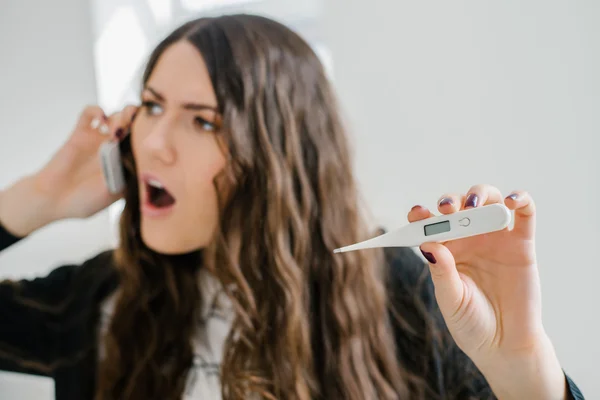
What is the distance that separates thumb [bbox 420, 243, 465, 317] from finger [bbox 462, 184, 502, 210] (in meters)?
0.05

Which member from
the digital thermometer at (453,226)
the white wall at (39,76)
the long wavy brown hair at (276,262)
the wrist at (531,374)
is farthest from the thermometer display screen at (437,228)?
the white wall at (39,76)

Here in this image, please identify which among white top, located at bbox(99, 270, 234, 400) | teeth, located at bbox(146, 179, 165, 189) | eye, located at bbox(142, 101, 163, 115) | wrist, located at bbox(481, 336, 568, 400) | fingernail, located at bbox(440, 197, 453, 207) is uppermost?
eye, located at bbox(142, 101, 163, 115)

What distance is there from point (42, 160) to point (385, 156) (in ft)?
2.02

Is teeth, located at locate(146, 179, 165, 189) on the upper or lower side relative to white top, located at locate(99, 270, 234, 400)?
upper

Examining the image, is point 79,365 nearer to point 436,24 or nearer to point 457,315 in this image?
point 457,315

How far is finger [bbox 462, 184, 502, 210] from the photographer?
451 millimetres

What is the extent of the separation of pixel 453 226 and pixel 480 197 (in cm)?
7

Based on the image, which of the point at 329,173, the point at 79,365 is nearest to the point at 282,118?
the point at 329,173

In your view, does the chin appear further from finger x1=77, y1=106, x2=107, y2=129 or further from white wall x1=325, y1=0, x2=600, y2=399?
white wall x1=325, y1=0, x2=600, y2=399

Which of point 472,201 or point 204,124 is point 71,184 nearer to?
point 204,124

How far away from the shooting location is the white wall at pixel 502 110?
0.66 meters

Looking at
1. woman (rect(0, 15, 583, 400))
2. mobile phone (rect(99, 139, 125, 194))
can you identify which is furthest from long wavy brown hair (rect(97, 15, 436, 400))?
mobile phone (rect(99, 139, 125, 194))

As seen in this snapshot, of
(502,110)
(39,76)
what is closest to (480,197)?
(502,110)

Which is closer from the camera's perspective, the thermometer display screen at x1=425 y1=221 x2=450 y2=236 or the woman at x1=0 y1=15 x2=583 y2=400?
the thermometer display screen at x1=425 y1=221 x2=450 y2=236
